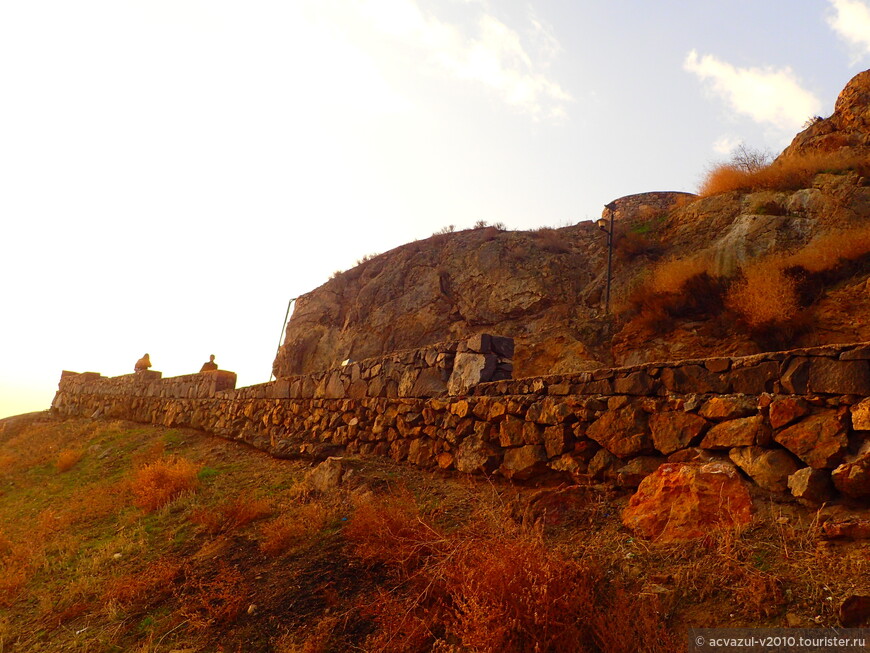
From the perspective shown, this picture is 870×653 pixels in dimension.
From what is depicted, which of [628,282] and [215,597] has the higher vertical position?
[628,282]

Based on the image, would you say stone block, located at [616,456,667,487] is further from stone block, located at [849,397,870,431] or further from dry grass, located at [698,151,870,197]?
dry grass, located at [698,151,870,197]

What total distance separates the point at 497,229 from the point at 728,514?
17.4 metres

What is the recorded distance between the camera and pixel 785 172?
42.6ft

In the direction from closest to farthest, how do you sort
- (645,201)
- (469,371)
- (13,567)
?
1. (13,567)
2. (469,371)
3. (645,201)

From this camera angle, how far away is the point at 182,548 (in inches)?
191

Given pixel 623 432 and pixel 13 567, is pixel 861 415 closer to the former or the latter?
pixel 623 432

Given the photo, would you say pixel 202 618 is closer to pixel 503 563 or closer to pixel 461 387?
pixel 503 563

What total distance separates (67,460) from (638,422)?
10.3 meters

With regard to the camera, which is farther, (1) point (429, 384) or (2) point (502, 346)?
(1) point (429, 384)

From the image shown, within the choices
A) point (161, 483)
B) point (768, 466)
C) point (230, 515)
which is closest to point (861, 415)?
point (768, 466)

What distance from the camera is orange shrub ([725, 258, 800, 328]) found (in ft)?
30.7

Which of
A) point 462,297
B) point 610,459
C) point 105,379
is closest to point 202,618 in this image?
point 610,459

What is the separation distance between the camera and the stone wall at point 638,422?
9.62 feet

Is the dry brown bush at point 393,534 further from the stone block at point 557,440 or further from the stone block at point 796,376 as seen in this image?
the stone block at point 796,376
